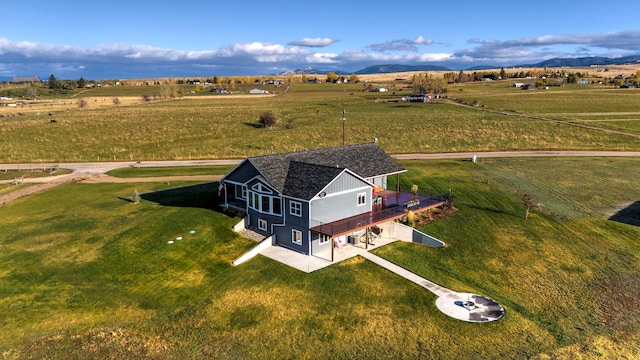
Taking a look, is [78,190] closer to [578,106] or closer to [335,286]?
[335,286]

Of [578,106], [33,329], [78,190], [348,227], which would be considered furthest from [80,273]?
[578,106]

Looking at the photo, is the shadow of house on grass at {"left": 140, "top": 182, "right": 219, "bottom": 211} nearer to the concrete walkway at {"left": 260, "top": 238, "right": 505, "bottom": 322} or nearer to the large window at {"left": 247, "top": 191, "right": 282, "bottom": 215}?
the large window at {"left": 247, "top": 191, "right": 282, "bottom": 215}

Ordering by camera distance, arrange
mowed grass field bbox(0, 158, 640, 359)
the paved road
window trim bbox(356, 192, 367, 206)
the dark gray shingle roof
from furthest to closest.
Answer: the paved road → window trim bbox(356, 192, 367, 206) → the dark gray shingle roof → mowed grass field bbox(0, 158, 640, 359)

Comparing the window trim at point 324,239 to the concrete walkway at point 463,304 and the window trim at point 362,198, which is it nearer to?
the window trim at point 362,198

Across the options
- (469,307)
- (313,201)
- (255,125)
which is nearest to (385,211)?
(313,201)

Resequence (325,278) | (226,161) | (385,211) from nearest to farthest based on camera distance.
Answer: (325,278) < (385,211) < (226,161)

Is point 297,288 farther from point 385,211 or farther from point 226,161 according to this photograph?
point 226,161

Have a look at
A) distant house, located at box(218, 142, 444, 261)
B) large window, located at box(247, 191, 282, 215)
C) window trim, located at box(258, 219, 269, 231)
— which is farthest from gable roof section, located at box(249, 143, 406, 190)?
window trim, located at box(258, 219, 269, 231)
